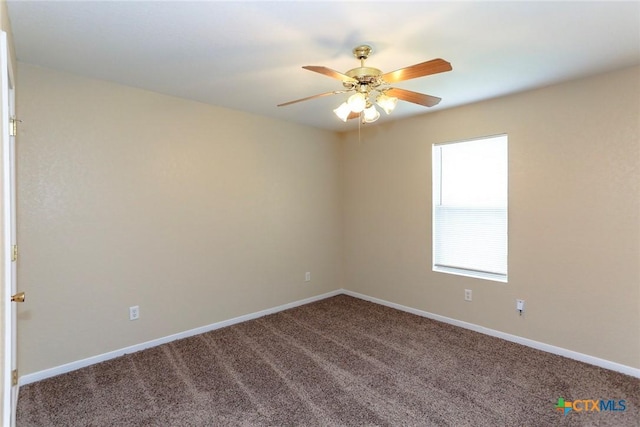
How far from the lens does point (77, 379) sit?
2.58 m

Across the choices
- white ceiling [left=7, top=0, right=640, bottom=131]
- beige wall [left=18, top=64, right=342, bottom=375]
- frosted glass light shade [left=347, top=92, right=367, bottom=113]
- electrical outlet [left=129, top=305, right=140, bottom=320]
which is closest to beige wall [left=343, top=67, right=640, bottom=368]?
white ceiling [left=7, top=0, right=640, bottom=131]

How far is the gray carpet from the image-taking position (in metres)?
2.13

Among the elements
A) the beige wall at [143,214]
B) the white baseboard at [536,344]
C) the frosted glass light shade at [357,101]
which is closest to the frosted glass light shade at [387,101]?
the frosted glass light shade at [357,101]

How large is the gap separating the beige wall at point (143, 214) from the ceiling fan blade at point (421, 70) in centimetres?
220

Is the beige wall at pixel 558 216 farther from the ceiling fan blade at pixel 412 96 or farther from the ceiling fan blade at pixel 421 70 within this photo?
the ceiling fan blade at pixel 421 70

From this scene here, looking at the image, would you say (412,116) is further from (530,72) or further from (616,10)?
(616,10)

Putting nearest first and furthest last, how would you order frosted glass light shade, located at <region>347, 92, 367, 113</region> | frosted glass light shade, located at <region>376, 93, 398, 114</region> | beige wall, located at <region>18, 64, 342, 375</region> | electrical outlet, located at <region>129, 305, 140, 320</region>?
frosted glass light shade, located at <region>347, 92, 367, 113</region>, frosted glass light shade, located at <region>376, 93, 398, 114</region>, beige wall, located at <region>18, 64, 342, 375</region>, electrical outlet, located at <region>129, 305, 140, 320</region>

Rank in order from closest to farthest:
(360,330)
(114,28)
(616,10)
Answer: (616,10) < (114,28) < (360,330)

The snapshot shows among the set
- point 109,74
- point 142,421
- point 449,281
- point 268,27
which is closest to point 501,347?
point 449,281

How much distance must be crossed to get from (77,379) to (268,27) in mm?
2914

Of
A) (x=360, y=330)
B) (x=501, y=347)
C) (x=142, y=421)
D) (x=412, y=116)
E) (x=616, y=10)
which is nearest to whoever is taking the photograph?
(x=616, y=10)

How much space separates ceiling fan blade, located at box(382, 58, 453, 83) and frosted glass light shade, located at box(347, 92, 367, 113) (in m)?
0.17

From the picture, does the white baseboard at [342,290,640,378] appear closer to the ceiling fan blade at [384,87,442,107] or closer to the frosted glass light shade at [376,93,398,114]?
the ceiling fan blade at [384,87,442,107]

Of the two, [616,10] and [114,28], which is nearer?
[616,10]
